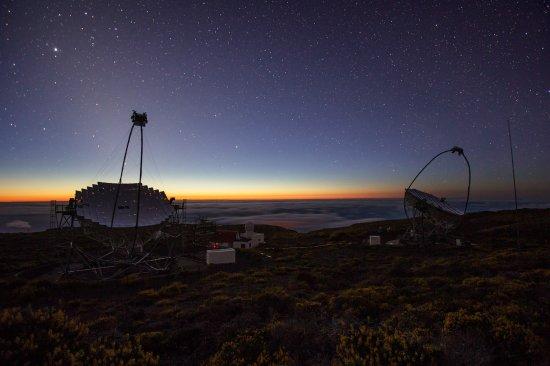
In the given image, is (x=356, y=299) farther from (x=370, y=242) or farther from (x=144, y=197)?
(x=370, y=242)

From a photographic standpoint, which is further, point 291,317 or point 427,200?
point 427,200

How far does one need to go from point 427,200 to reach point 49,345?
3383 cm

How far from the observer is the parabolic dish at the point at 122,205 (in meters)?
22.4

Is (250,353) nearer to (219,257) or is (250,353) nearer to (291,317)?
(291,317)

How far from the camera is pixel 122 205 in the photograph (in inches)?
954

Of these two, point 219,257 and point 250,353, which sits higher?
point 250,353

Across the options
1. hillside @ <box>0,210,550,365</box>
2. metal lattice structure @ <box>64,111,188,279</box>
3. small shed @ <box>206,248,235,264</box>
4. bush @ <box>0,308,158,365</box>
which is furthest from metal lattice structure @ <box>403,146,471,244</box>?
bush @ <box>0,308,158,365</box>

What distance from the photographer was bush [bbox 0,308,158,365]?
6496mm

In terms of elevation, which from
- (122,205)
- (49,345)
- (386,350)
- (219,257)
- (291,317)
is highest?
(122,205)

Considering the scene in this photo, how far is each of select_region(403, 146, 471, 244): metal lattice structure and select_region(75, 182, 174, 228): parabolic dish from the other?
26181mm

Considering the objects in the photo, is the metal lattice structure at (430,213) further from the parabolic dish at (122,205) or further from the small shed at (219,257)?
the parabolic dish at (122,205)

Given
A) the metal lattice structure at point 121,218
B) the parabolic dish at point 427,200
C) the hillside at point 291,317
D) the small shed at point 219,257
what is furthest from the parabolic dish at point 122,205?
the parabolic dish at point 427,200

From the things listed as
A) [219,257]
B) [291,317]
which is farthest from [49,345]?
[219,257]

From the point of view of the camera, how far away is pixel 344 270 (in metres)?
24.8
